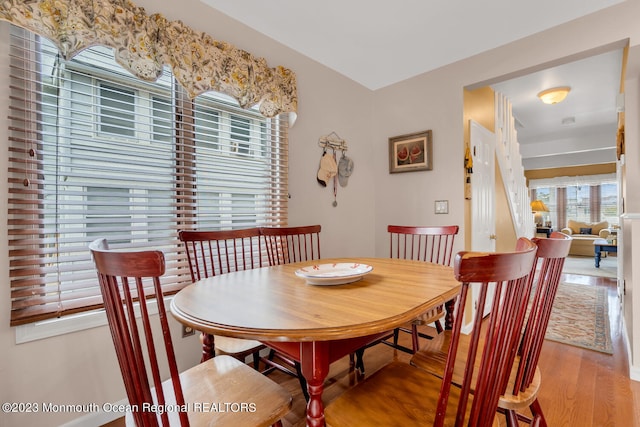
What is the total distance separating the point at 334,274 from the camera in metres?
1.34

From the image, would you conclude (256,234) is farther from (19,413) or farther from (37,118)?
(19,413)

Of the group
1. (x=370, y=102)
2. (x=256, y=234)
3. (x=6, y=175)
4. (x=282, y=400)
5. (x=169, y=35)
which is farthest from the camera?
(x=370, y=102)

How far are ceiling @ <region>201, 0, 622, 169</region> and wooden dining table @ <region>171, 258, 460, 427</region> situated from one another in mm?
1870

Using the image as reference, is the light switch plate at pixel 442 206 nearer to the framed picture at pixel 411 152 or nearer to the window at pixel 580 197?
the framed picture at pixel 411 152

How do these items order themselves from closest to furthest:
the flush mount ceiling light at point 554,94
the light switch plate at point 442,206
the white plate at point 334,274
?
the white plate at point 334,274 → the light switch plate at point 442,206 → the flush mount ceiling light at point 554,94

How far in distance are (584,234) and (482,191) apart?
6735 millimetres

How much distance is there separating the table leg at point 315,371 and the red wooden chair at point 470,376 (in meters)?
0.06

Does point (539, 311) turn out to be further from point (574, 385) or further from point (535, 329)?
point (574, 385)

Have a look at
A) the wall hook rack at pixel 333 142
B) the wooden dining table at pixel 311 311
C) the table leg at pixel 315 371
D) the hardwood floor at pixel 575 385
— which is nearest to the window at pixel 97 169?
the wooden dining table at pixel 311 311

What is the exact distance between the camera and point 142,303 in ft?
2.15

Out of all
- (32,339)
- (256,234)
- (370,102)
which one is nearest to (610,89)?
(370,102)

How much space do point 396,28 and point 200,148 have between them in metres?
1.74

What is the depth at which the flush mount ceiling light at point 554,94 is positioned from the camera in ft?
11.5

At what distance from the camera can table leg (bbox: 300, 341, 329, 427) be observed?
0.85 meters
